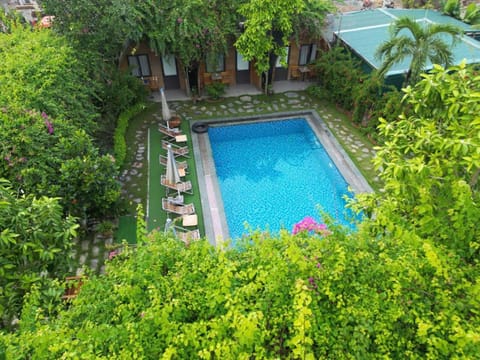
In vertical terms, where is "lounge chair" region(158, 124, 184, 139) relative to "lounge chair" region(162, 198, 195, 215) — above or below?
above

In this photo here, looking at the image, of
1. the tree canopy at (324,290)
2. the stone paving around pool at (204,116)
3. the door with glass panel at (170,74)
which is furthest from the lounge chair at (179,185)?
the door with glass panel at (170,74)

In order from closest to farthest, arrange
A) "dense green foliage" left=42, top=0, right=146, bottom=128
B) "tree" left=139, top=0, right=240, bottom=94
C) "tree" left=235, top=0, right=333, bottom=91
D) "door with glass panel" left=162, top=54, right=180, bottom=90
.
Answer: "dense green foliage" left=42, top=0, right=146, bottom=128 < "tree" left=139, top=0, right=240, bottom=94 < "tree" left=235, top=0, right=333, bottom=91 < "door with glass panel" left=162, top=54, right=180, bottom=90

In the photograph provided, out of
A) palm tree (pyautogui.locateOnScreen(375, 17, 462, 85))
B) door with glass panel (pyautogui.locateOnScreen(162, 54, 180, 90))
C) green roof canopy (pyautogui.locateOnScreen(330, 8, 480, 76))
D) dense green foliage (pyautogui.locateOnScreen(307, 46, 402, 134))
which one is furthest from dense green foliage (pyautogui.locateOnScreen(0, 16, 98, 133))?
green roof canopy (pyautogui.locateOnScreen(330, 8, 480, 76))

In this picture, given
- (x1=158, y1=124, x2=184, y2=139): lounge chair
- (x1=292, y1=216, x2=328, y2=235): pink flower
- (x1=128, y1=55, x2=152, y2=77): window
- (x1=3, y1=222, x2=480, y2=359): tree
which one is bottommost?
(x1=158, y1=124, x2=184, y2=139): lounge chair

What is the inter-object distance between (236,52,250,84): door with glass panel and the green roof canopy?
477 centimetres

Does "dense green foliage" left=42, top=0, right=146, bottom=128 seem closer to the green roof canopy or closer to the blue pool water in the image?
the blue pool water

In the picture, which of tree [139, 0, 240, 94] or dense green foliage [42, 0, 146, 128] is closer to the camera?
dense green foliage [42, 0, 146, 128]

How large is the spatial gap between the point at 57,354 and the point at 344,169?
37.4ft

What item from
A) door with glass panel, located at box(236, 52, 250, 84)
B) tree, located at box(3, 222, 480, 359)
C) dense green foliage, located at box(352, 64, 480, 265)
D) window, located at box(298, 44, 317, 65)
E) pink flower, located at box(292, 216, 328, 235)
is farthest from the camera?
window, located at box(298, 44, 317, 65)

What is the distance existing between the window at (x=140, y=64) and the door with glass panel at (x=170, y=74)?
0.80 metres

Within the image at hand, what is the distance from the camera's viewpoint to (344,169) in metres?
13.1

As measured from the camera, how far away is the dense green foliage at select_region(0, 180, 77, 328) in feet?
16.3

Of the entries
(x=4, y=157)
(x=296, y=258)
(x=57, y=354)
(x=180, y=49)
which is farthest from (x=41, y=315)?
(x=180, y=49)

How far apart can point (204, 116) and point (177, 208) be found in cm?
648
